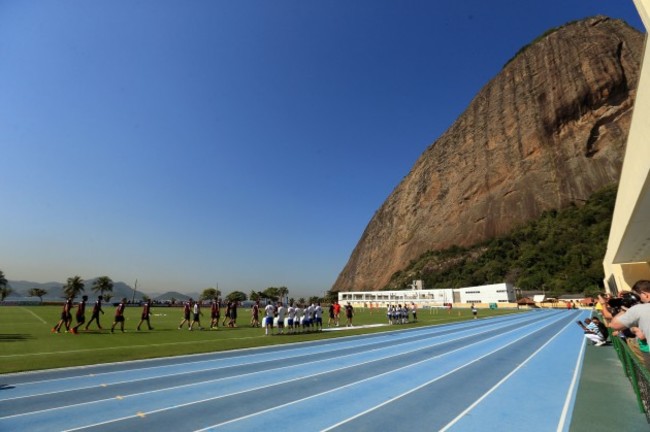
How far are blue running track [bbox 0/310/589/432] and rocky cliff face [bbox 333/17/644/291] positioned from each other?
82.3 metres

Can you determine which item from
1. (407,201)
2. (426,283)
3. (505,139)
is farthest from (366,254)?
(505,139)

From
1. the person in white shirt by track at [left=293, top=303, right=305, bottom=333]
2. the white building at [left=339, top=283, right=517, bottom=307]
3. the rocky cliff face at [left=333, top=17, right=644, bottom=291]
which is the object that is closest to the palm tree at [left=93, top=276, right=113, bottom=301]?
the white building at [left=339, top=283, right=517, bottom=307]

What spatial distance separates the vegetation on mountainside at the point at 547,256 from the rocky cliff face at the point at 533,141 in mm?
3759

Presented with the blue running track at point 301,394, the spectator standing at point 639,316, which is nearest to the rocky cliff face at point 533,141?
the blue running track at point 301,394

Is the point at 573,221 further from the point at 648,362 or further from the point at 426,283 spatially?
the point at 648,362

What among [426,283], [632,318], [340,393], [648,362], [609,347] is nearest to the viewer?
[632,318]

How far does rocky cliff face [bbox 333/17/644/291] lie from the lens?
7688cm

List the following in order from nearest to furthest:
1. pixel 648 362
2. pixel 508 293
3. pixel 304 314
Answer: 1. pixel 648 362
2. pixel 304 314
3. pixel 508 293

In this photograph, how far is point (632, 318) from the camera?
12.1 feet

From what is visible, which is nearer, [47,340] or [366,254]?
[47,340]

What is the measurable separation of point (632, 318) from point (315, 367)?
6999 mm

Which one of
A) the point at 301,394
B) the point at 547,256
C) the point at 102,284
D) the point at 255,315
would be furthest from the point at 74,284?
the point at 547,256

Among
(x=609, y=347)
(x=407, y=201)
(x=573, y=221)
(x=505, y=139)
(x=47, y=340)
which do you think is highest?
(x=505, y=139)

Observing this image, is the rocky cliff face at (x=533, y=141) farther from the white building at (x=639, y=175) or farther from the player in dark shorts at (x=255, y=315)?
the player in dark shorts at (x=255, y=315)
